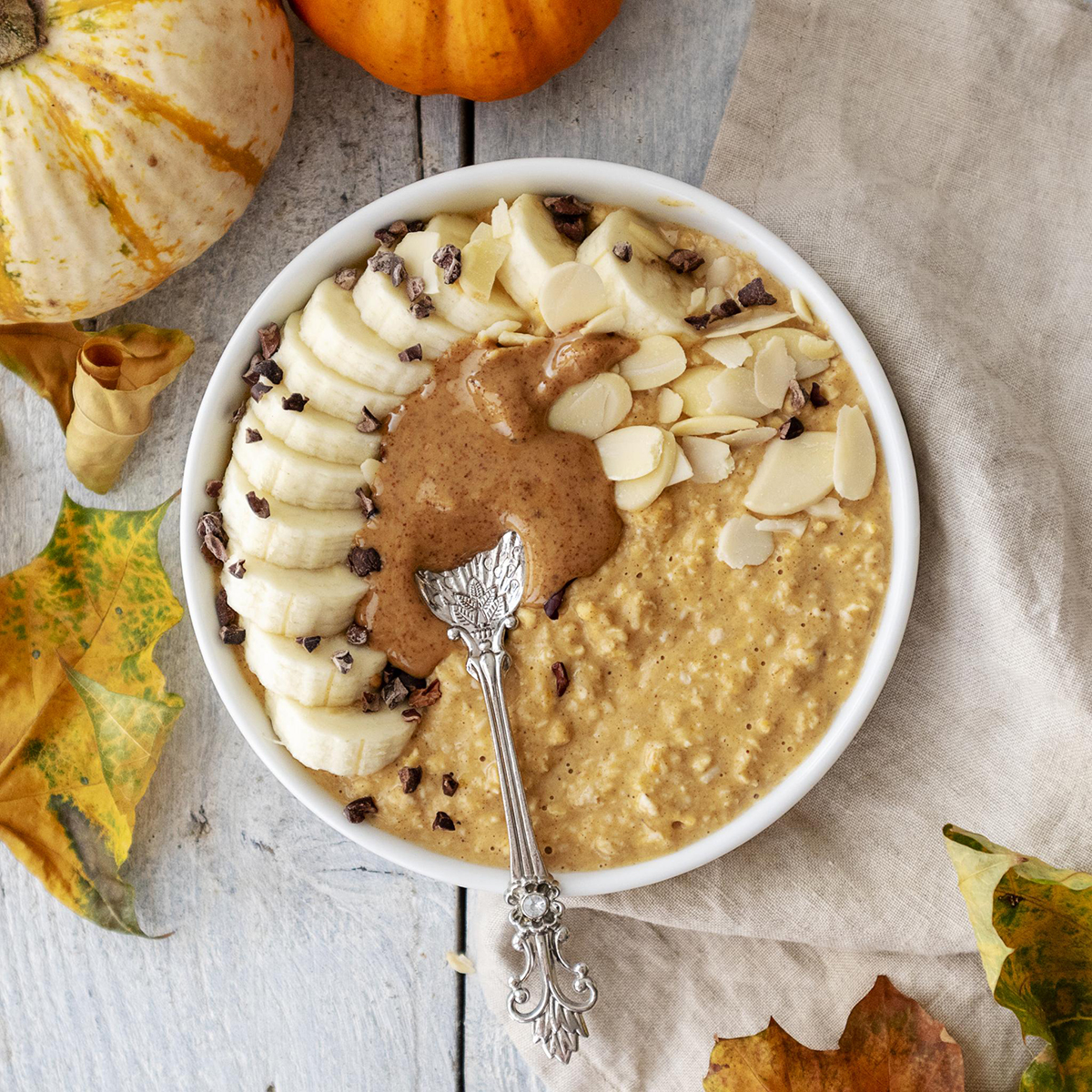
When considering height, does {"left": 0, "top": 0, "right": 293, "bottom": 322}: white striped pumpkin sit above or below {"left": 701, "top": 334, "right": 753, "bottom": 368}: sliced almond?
above

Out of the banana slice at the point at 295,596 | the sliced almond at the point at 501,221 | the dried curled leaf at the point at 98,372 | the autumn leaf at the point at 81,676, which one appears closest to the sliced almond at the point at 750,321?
the sliced almond at the point at 501,221

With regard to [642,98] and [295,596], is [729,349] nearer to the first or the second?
[642,98]

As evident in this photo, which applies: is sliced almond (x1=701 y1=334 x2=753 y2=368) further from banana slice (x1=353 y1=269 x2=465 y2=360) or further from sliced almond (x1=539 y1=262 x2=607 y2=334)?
banana slice (x1=353 y1=269 x2=465 y2=360)

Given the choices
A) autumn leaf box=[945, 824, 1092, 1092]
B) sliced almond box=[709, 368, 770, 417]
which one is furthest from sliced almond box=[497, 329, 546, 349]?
autumn leaf box=[945, 824, 1092, 1092]

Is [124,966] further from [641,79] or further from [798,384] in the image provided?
[641,79]

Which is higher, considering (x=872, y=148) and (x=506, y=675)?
(x=872, y=148)

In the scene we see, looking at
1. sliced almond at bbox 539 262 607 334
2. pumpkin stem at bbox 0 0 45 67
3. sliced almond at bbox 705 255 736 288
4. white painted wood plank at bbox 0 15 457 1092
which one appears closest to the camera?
pumpkin stem at bbox 0 0 45 67

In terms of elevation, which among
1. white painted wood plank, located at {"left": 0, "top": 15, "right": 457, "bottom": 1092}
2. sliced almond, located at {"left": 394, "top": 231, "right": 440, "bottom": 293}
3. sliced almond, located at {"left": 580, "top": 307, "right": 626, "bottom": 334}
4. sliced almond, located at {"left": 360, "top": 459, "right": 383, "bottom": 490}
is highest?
sliced almond, located at {"left": 394, "top": 231, "right": 440, "bottom": 293}

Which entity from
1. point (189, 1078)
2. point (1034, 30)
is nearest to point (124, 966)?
point (189, 1078)
